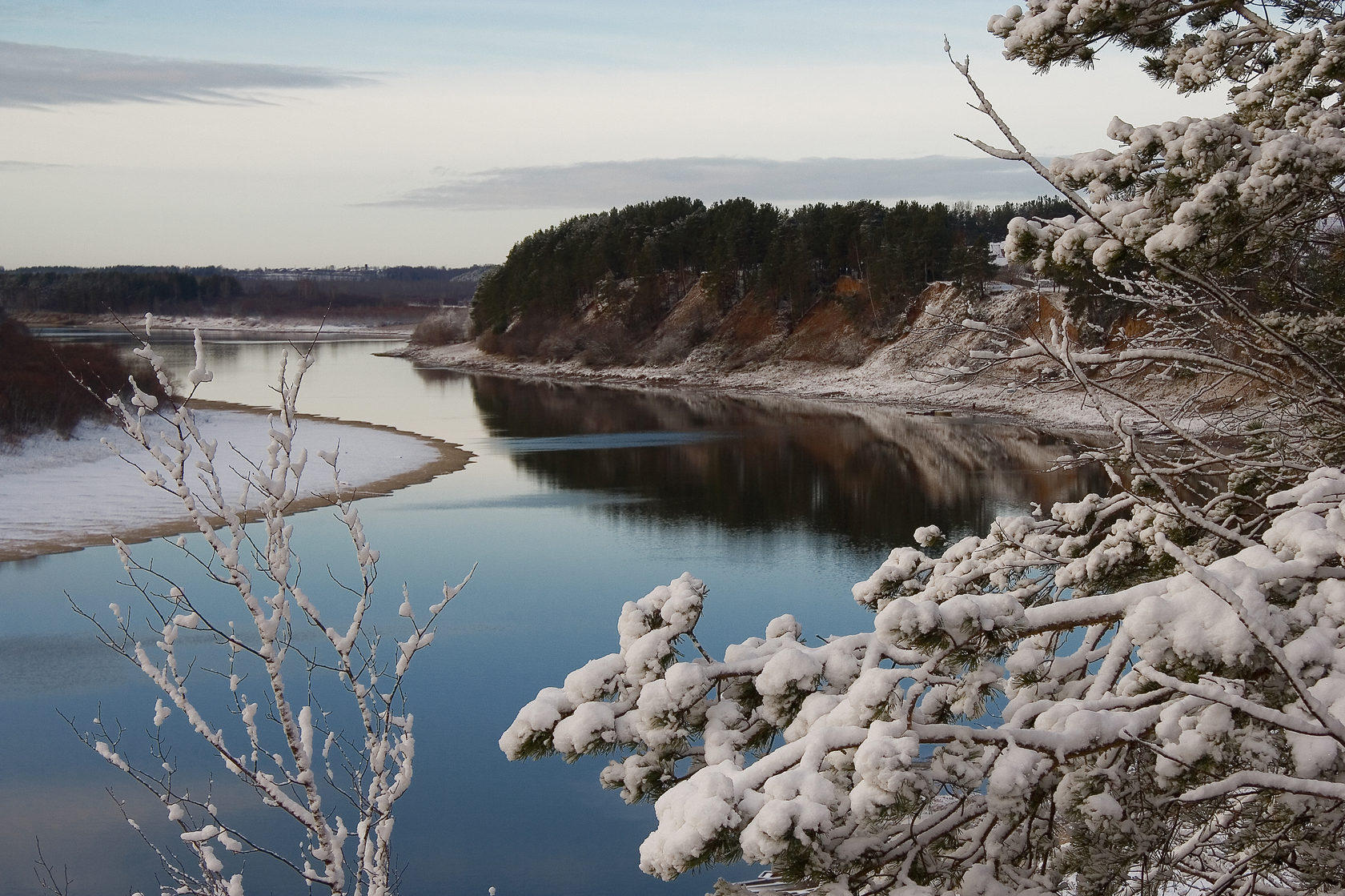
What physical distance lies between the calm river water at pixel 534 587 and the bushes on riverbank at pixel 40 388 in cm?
885

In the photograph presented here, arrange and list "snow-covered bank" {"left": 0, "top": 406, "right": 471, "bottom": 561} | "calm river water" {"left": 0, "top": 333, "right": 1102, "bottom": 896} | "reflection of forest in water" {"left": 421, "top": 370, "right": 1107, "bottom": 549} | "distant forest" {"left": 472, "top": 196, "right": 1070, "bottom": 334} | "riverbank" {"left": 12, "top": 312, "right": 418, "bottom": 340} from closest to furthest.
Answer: "calm river water" {"left": 0, "top": 333, "right": 1102, "bottom": 896}, "snow-covered bank" {"left": 0, "top": 406, "right": 471, "bottom": 561}, "reflection of forest in water" {"left": 421, "top": 370, "right": 1107, "bottom": 549}, "distant forest" {"left": 472, "top": 196, "right": 1070, "bottom": 334}, "riverbank" {"left": 12, "top": 312, "right": 418, "bottom": 340}

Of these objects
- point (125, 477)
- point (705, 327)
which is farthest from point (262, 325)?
point (125, 477)

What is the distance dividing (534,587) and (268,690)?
16.3ft

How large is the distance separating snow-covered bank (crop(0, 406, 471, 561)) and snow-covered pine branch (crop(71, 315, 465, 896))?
75.4 inches

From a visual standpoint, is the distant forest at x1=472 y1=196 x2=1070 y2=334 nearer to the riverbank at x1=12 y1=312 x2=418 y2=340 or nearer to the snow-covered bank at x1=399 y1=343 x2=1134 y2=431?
the snow-covered bank at x1=399 y1=343 x2=1134 y2=431

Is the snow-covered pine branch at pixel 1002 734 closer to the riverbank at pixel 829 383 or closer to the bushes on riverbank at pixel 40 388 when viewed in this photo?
the riverbank at pixel 829 383

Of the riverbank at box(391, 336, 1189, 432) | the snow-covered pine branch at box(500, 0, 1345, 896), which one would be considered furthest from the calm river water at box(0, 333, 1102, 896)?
the snow-covered pine branch at box(500, 0, 1345, 896)

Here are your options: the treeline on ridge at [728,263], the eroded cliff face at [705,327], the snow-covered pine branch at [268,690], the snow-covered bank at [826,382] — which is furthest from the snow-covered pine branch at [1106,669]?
the eroded cliff face at [705,327]

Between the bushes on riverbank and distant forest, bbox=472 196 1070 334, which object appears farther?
distant forest, bbox=472 196 1070 334

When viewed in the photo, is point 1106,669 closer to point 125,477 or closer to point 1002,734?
point 1002,734

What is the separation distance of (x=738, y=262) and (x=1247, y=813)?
67221 mm

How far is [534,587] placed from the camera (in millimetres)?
18250

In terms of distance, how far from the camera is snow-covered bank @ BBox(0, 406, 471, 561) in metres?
22.1

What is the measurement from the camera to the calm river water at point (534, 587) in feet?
34.6
